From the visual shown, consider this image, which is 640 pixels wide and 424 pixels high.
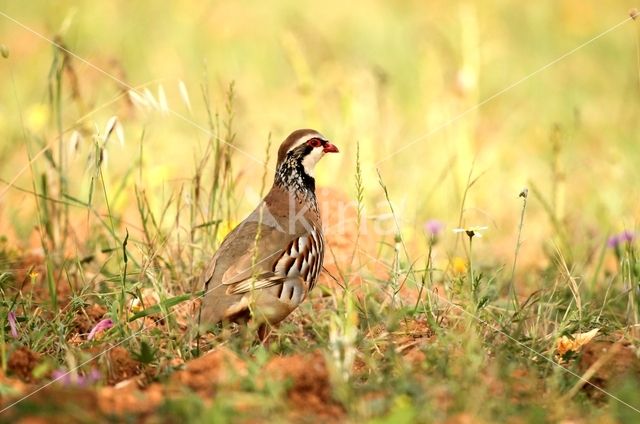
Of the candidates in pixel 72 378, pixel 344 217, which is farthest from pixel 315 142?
pixel 72 378

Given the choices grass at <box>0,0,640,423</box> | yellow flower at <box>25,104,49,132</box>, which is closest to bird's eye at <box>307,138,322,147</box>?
grass at <box>0,0,640,423</box>

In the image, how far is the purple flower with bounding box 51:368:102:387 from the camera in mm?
2674

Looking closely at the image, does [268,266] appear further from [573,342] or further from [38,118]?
[38,118]

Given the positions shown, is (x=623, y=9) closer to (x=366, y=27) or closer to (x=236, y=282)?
(x=366, y=27)

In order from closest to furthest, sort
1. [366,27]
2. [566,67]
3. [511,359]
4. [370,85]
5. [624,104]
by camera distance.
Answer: [511,359] < [370,85] < [624,104] < [566,67] < [366,27]

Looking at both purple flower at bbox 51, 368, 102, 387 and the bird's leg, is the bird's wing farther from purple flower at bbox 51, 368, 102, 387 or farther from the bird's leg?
purple flower at bbox 51, 368, 102, 387

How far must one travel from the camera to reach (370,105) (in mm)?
6523

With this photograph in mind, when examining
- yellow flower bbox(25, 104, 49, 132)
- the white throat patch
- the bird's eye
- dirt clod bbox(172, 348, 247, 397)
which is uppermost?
yellow flower bbox(25, 104, 49, 132)

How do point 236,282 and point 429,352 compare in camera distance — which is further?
point 236,282

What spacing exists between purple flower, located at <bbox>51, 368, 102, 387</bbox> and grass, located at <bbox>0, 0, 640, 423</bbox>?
13 millimetres

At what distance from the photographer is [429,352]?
287 centimetres

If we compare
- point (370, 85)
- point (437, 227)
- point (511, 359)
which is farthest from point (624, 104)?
point (511, 359)

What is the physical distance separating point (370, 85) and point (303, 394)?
14.3 feet

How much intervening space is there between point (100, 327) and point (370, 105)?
11.3 feet
